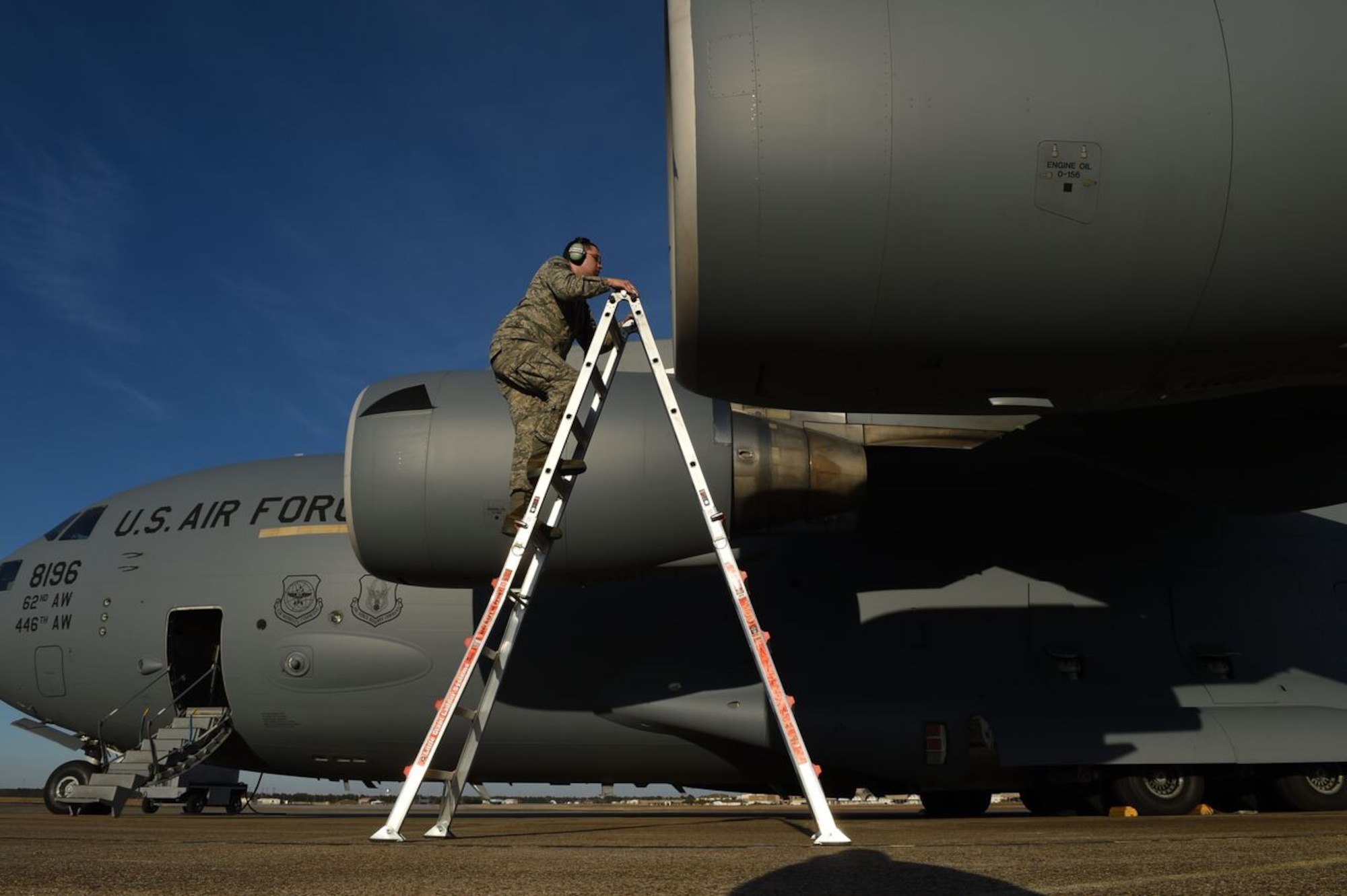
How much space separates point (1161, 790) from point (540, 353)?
6564mm

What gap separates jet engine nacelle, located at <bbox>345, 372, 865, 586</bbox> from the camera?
6.75 m

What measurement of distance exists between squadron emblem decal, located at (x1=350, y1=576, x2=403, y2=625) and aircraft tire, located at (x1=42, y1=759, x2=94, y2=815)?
3478 millimetres

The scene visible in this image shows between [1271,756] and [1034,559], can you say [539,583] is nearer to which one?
[1034,559]

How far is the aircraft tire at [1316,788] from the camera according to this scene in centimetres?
860

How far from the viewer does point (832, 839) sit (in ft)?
14.4

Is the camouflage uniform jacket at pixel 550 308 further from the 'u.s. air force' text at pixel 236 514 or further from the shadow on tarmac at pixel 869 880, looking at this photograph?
the 'u.s. air force' text at pixel 236 514

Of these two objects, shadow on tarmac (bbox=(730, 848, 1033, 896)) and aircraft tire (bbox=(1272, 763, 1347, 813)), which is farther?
aircraft tire (bbox=(1272, 763, 1347, 813))

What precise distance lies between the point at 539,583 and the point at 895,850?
12.8ft

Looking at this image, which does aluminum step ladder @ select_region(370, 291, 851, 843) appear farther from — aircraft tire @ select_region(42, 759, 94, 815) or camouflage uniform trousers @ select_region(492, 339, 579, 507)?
aircraft tire @ select_region(42, 759, 94, 815)

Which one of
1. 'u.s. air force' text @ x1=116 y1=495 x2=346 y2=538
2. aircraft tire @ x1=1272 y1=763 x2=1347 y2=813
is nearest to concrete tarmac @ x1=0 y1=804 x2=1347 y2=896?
aircraft tire @ x1=1272 y1=763 x2=1347 y2=813

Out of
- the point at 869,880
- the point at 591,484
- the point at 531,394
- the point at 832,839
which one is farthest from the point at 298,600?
the point at 869,880

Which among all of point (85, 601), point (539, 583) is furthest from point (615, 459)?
point (85, 601)

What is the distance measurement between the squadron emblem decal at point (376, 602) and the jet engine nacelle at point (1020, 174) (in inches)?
231

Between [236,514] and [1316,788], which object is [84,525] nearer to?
[236,514]
